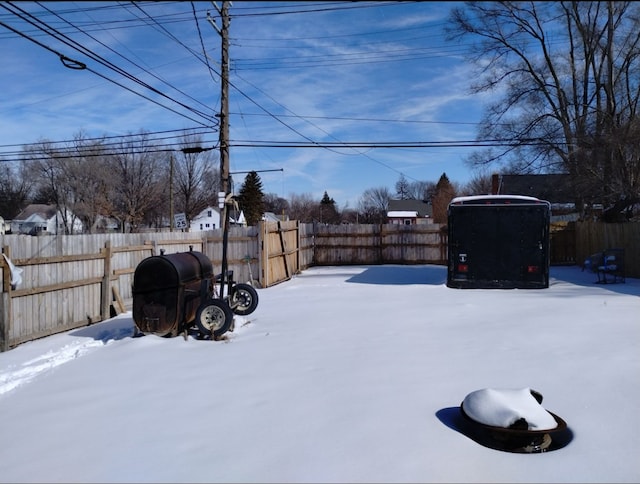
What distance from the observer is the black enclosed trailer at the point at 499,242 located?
45.0 feet

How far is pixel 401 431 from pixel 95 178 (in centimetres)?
4208

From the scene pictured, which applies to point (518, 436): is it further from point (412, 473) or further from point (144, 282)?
point (144, 282)

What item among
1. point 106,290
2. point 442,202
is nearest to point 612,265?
point 106,290

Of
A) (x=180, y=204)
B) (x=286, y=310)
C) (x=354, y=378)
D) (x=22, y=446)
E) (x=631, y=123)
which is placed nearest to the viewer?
(x=22, y=446)

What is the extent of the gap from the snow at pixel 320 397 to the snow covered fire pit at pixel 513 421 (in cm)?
12

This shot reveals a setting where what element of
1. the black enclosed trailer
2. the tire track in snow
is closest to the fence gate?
the black enclosed trailer

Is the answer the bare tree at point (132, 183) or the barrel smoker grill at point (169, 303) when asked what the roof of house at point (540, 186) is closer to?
the barrel smoker grill at point (169, 303)

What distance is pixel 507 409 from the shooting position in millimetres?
4266

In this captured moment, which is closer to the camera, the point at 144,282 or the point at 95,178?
the point at 144,282

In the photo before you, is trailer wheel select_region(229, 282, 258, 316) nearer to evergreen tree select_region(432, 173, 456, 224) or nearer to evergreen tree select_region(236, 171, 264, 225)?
evergreen tree select_region(432, 173, 456, 224)

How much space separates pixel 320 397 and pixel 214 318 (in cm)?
333

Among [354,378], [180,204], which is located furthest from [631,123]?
[180,204]

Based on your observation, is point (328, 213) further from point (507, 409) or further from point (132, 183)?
point (507, 409)

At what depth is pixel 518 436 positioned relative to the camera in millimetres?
4121
